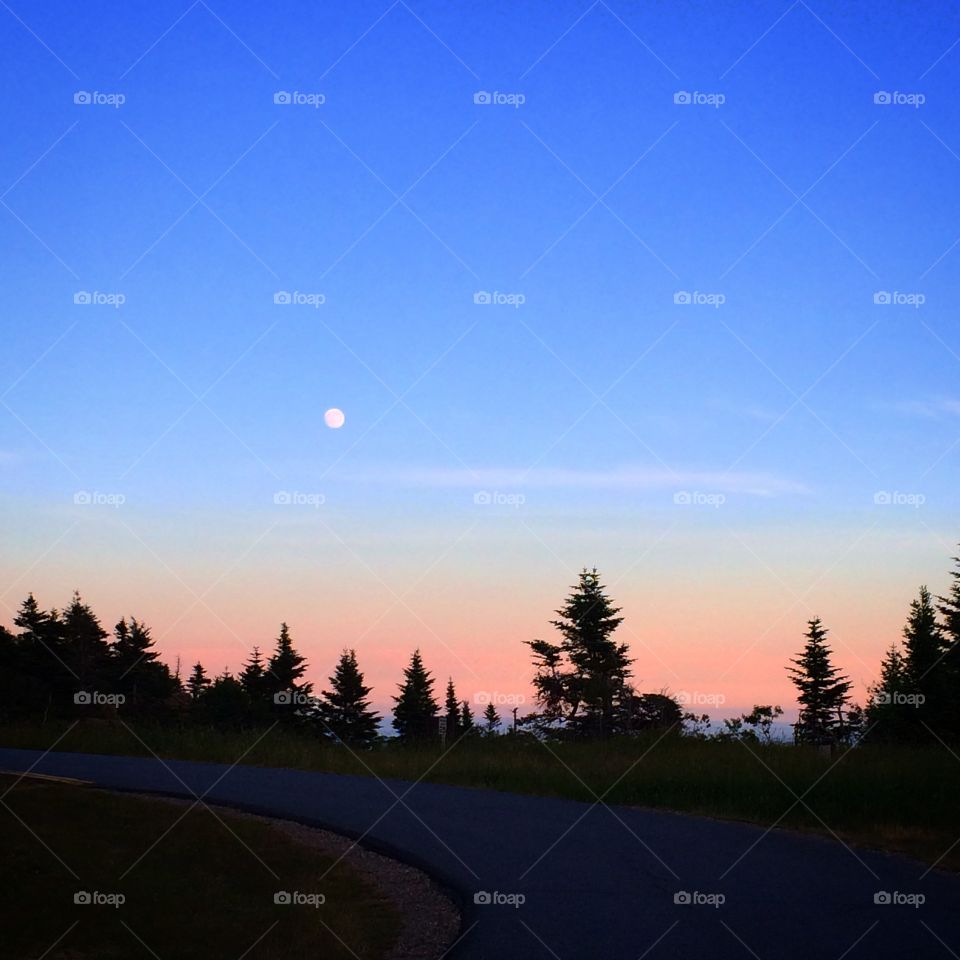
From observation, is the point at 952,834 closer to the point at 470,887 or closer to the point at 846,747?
the point at 470,887

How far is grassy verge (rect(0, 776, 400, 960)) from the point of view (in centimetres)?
948

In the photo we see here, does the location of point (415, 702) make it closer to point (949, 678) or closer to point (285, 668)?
point (285, 668)

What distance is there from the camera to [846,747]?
2416 centimetres

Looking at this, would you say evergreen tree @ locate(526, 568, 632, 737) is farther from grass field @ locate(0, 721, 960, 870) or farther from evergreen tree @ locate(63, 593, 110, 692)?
evergreen tree @ locate(63, 593, 110, 692)

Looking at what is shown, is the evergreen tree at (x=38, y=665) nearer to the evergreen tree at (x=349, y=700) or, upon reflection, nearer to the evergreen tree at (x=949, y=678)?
the evergreen tree at (x=349, y=700)

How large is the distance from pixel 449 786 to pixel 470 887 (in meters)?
10.7

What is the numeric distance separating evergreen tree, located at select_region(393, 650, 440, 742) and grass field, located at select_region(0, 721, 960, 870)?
2992 inches

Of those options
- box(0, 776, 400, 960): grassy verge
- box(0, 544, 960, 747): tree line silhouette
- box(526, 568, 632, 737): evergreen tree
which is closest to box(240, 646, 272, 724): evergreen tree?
box(0, 544, 960, 747): tree line silhouette

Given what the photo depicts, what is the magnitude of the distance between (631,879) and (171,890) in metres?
5.55

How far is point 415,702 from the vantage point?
10762 cm

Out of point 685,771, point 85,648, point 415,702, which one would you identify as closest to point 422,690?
point 415,702

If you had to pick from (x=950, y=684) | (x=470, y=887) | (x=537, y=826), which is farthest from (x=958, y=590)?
(x=470, y=887)

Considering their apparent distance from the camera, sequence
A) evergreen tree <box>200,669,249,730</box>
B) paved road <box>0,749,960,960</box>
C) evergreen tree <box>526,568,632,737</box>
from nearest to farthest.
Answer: paved road <box>0,749,960,960</box>
evergreen tree <box>526,568,632,737</box>
evergreen tree <box>200,669,249,730</box>

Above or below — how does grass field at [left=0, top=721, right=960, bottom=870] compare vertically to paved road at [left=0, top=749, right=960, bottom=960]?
above
